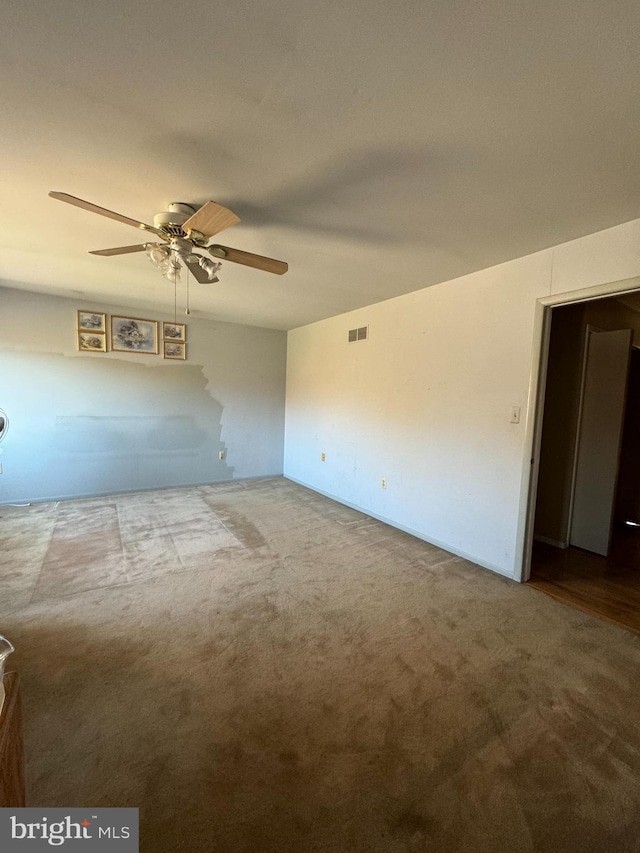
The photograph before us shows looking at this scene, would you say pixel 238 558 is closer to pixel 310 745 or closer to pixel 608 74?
pixel 310 745

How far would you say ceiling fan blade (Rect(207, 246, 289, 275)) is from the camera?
2.04 metres

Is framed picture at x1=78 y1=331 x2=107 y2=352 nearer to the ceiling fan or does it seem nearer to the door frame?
the ceiling fan

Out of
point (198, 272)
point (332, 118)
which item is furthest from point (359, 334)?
point (332, 118)

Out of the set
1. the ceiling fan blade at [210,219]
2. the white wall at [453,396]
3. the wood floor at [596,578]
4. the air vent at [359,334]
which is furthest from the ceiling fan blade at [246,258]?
the wood floor at [596,578]

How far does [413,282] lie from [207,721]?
11.1ft

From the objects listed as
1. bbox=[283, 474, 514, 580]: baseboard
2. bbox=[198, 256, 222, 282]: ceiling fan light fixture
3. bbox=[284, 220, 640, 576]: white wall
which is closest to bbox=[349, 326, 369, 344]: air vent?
bbox=[284, 220, 640, 576]: white wall

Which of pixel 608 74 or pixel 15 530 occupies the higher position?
pixel 608 74

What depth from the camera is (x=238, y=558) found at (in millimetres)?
2898

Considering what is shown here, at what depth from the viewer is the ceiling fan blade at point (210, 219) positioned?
1617 mm

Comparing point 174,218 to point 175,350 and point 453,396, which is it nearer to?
point 453,396

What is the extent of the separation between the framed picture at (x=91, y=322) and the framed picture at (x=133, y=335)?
105mm

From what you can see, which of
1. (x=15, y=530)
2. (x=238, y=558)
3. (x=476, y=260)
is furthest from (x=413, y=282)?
(x=15, y=530)

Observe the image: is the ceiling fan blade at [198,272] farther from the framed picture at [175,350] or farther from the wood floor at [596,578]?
the wood floor at [596,578]

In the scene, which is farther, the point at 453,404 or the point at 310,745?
the point at 453,404
